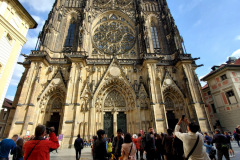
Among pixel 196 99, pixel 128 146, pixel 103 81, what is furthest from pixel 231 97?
pixel 128 146

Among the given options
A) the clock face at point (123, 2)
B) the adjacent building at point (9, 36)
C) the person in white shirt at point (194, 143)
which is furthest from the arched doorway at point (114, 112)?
the clock face at point (123, 2)

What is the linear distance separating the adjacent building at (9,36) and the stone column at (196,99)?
55.0 ft

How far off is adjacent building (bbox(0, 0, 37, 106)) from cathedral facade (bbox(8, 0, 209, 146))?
434 centimetres

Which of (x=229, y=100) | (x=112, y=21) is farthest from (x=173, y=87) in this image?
(x=112, y=21)

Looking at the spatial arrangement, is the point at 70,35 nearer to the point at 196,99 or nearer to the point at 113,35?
the point at 113,35

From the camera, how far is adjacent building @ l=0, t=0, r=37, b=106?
8.38 meters

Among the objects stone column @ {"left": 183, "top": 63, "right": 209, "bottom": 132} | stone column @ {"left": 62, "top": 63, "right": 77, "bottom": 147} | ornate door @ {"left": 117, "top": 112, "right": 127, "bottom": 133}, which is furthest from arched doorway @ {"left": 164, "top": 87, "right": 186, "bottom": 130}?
stone column @ {"left": 62, "top": 63, "right": 77, "bottom": 147}

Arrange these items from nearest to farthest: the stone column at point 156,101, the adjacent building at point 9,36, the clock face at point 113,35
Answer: the adjacent building at point 9,36 < the stone column at point 156,101 < the clock face at point 113,35

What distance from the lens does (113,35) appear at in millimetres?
19016

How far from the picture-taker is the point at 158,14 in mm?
20844

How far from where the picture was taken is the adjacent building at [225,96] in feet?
50.1

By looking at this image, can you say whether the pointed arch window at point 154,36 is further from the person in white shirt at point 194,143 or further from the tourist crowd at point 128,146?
the person in white shirt at point 194,143

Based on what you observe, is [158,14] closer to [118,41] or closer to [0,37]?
[118,41]

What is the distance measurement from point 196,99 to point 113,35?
45.8ft
